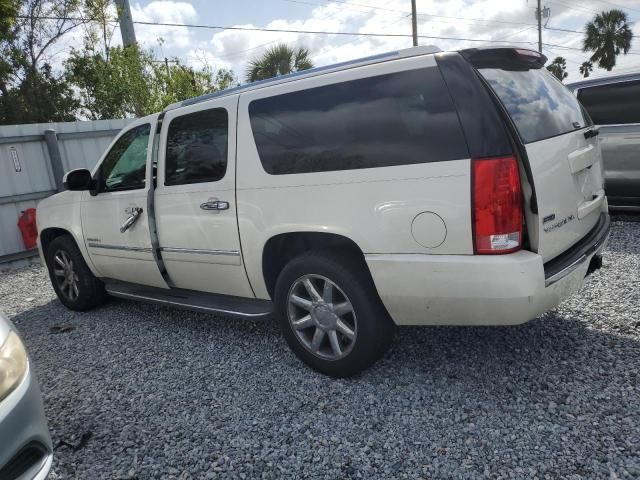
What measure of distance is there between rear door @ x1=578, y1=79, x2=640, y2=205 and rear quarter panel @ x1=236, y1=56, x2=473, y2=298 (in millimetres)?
4496

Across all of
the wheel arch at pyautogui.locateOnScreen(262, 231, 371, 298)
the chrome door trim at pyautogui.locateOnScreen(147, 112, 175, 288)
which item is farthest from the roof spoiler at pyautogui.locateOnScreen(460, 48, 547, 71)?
the chrome door trim at pyautogui.locateOnScreen(147, 112, 175, 288)

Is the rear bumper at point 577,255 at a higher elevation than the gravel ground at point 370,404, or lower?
higher

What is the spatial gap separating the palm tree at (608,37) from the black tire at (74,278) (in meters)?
39.3

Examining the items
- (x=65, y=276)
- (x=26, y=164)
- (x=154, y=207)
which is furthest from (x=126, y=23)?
(x=154, y=207)

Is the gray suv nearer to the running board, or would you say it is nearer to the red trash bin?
the running board

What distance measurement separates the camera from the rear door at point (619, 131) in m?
5.78

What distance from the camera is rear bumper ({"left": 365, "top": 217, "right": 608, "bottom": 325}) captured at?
238cm

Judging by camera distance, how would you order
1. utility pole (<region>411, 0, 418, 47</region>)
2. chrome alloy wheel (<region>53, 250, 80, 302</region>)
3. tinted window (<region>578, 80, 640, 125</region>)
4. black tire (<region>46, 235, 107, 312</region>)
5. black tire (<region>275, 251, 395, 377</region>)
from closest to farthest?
black tire (<region>275, 251, 395, 377</region>), black tire (<region>46, 235, 107, 312</region>), chrome alloy wheel (<region>53, 250, 80, 302</region>), tinted window (<region>578, 80, 640, 125</region>), utility pole (<region>411, 0, 418, 47</region>)

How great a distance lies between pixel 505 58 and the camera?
2.74m

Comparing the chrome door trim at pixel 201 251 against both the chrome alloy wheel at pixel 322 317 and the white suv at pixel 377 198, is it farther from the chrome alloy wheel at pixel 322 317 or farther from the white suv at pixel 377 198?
the chrome alloy wheel at pixel 322 317

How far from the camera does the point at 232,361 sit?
351cm

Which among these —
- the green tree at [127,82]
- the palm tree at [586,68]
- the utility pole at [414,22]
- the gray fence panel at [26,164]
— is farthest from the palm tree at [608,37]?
the gray fence panel at [26,164]

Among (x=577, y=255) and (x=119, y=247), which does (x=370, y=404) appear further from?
(x=119, y=247)

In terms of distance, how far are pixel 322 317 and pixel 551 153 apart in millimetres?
1586
